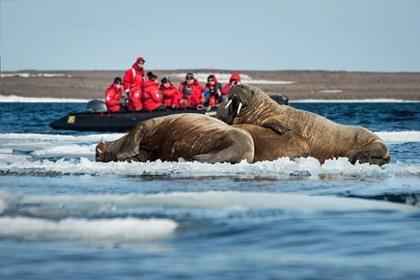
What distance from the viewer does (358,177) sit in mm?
10758

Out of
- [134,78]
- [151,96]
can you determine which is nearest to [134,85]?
[134,78]

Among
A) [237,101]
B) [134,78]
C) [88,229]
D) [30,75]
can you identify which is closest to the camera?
[88,229]

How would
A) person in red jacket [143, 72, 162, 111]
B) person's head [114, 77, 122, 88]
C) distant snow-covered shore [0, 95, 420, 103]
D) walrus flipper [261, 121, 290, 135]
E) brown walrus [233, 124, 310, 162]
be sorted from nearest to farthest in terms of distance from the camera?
brown walrus [233, 124, 310, 162] → walrus flipper [261, 121, 290, 135] → person in red jacket [143, 72, 162, 111] → person's head [114, 77, 122, 88] → distant snow-covered shore [0, 95, 420, 103]

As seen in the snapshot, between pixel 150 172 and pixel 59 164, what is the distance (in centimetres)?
161

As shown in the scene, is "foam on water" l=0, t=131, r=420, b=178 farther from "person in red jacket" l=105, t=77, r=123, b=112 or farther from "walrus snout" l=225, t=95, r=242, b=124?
"person in red jacket" l=105, t=77, r=123, b=112

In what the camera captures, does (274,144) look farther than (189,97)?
No

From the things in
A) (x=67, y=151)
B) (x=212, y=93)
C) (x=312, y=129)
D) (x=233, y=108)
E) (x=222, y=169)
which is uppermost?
(x=233, y=108)

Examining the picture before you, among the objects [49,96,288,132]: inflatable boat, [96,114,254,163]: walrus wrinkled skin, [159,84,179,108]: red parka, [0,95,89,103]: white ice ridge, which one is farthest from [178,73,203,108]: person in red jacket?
[0,95,89,103]: white ice ridge

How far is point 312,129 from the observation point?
1262cm

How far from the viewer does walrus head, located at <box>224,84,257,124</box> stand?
42.4 ft

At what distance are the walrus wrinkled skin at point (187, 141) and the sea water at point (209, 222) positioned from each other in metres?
0.23

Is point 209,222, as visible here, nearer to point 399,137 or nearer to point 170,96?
point 399,137

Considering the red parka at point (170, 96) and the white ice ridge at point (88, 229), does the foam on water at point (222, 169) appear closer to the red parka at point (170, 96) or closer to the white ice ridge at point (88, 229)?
the white ice ridge at point (88, 229)

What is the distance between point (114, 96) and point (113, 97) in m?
0.04
